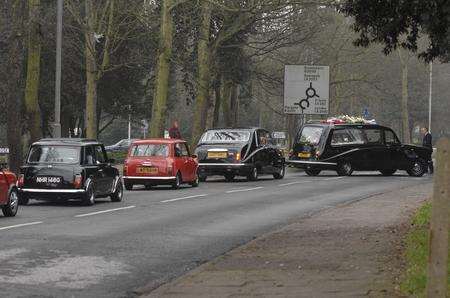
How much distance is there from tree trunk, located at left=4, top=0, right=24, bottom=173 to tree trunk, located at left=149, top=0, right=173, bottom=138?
7827 mm

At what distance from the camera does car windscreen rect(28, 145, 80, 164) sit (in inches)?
759

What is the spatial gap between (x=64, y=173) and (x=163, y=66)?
17335 millimetres

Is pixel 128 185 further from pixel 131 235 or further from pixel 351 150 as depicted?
pixel 131 235

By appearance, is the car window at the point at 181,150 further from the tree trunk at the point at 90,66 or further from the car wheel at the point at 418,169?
the tree trunk at the point at 90,66

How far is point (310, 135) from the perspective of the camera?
32469 mm

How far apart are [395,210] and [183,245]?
6025mm

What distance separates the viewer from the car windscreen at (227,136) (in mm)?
29234

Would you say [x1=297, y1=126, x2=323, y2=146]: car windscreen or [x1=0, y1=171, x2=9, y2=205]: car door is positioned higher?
[x1=297, y1=126, x2=323, y2=146]: car windscreen

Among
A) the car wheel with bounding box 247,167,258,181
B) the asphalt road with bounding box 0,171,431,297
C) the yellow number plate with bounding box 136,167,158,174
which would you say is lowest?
the asphalt road with bounding box 0,171,431,297

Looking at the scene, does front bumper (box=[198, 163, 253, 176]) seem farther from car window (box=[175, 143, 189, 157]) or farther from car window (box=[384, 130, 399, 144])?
car window (box=[384, 130, 399, 144])

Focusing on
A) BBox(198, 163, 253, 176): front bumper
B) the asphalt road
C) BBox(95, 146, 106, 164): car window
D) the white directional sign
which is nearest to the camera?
the asphalt road

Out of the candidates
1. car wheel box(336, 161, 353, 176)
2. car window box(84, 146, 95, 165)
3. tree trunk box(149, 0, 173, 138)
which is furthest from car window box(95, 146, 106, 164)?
tree trunk box(149, 0, 173, 138)

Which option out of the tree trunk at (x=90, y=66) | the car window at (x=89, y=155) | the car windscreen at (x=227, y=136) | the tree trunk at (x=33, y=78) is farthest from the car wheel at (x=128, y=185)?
the tree trunk at (x=90, y=66)

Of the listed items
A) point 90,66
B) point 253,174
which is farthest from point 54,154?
point 90,66
